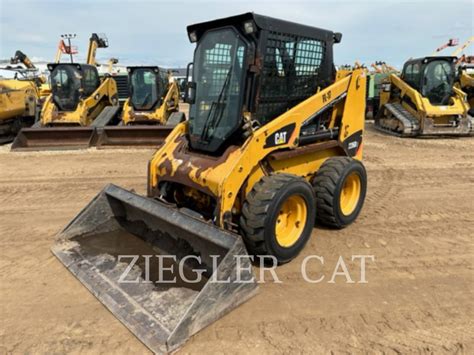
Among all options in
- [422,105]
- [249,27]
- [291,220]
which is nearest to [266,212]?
[291,220]

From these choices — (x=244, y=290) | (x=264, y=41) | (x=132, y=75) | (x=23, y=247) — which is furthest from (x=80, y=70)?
(x=244, y=290)

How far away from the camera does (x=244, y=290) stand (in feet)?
9.65

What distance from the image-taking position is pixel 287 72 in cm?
393

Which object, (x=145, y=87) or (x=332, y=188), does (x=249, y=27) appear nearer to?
(x=332, y=188)

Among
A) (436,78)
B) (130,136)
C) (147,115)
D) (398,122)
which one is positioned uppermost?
(436,78)

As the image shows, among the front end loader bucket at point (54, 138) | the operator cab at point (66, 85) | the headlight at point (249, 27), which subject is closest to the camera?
the headlight at point (249, 27)

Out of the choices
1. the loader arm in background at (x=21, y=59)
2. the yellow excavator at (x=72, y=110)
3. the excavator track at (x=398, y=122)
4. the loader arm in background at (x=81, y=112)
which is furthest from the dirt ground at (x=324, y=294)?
the loader arm in background at (x=21, y=59)

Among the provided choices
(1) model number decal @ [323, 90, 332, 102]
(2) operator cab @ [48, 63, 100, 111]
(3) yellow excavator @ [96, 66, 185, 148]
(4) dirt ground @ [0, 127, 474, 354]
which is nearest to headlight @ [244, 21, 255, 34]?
(1) model number decal @ [323, 90, 332, 102]

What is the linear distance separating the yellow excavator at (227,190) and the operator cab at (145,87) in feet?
25.5

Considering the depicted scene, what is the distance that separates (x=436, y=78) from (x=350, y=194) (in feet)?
28.3

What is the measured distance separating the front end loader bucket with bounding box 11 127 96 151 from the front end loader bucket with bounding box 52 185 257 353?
6199 millimetres

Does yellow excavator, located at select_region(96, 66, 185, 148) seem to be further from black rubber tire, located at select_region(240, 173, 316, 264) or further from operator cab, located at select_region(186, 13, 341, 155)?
black rubber tire, located at select_region(240, 173, 316, 264)

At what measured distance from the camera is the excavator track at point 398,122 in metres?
10.4

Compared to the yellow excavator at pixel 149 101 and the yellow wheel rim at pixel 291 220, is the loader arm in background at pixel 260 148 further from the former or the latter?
the yellow excavator at pixel 149 101
